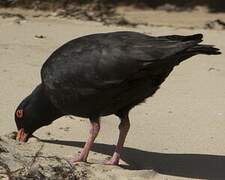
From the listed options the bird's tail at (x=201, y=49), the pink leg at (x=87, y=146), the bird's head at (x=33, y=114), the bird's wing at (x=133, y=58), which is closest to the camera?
the bird's wing at (x=133, y=58)

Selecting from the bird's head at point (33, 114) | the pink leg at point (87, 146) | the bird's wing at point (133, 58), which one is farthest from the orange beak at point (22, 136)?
the bird's wing at point (133, 58)

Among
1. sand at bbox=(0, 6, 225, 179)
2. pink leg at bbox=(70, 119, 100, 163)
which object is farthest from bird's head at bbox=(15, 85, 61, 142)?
pink leg at bbox=(70, 119, 100, 163)

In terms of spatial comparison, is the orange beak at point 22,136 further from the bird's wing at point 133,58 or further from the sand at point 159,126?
the bird's wing at point 133,58

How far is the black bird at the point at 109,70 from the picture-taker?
5.42 m

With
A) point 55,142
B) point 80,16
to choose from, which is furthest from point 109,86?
point 80,16

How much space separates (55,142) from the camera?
6.45 metres

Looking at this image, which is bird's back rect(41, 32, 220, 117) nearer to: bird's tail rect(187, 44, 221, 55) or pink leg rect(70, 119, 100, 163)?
bird's tail rect(187, 44, 221, 55)

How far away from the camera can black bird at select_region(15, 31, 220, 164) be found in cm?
542

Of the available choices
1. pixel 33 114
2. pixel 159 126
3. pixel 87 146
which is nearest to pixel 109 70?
pixel 87 146

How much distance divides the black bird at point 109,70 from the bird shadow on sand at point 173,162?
11.8 inches

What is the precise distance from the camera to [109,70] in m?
→ 5.45

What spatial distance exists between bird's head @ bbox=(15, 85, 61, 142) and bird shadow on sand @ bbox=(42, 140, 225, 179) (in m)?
0.24

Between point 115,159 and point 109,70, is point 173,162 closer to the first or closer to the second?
point 115,159

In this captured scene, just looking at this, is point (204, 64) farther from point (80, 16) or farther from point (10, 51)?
point (80, 16)
